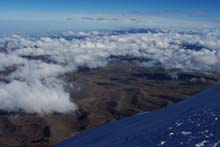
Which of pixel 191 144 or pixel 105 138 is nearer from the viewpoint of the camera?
pixel 191 144

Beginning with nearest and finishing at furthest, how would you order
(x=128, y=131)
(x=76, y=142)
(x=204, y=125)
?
(x=204, y=125) < (x=128, y=131) < (x=76, y=142)

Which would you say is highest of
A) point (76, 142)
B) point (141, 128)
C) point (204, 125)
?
point (204, 125)

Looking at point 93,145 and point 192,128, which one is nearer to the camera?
point 192,128

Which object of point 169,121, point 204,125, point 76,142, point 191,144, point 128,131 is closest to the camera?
point 191,144

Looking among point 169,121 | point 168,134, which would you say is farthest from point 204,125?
point 169,121

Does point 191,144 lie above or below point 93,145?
above

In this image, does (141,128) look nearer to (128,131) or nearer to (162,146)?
(128,131)

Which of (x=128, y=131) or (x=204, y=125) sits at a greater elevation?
(x=204, y=125)

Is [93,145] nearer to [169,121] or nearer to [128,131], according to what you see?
[128,131]

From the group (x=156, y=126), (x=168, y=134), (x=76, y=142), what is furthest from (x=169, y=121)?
(x=76, y=142)
